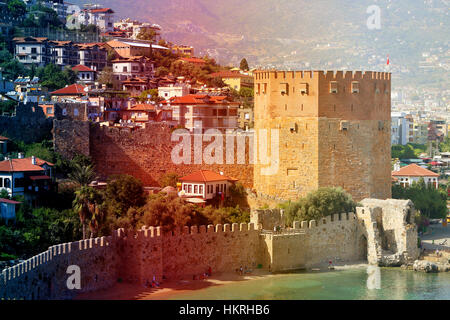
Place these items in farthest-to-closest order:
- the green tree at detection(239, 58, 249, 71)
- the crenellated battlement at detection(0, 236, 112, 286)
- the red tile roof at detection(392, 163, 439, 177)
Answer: the green tree at detection(239, 58, 249, 71)
the red tile roof at detection(392, 163, 439, 177)
the crenellated battlement at detection(0, 236, 112, 286)

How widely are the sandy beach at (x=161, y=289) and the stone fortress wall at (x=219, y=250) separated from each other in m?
0.29

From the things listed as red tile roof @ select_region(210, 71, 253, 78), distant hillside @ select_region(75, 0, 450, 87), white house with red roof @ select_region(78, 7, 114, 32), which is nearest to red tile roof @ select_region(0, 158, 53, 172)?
distant hillside @ select_region(75, 0, 450, 87)

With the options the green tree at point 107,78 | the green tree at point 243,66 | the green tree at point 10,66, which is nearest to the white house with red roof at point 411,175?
the green tree at point 243,66

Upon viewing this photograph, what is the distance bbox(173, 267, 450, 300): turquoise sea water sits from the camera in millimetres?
25469

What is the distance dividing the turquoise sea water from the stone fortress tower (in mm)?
4124

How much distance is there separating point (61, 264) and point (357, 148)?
12.9m

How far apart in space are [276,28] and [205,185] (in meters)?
16.0

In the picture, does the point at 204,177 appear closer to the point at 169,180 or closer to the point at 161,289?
the point at 169,180

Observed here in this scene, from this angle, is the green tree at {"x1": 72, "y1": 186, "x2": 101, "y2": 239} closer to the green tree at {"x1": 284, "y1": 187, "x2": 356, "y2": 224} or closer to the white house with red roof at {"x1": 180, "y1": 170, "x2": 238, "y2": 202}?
the white house with red roof at {"x1": 180, "y1": 170, "x2": 238, "y2": 202}

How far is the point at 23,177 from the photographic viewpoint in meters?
30.7

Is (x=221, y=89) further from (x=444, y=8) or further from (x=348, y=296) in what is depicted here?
(x=444, y=8)

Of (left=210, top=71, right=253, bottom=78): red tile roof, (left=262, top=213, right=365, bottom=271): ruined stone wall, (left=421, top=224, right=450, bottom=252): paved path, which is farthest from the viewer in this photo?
(left=210, top=71, right=253, bottom=78): red tile roof

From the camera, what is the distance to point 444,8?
281ft
